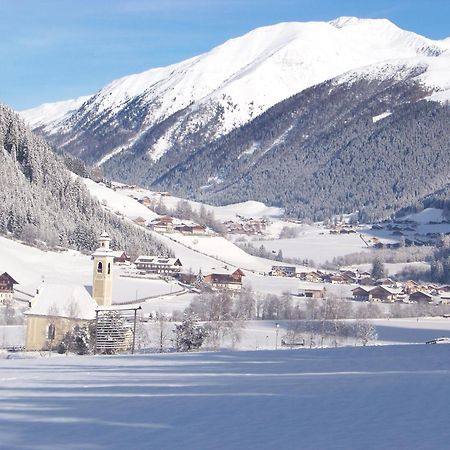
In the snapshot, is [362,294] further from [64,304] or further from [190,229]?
[64,304]

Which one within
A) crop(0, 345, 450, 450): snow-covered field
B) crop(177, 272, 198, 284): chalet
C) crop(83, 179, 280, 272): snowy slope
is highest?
crop(83, 179, 280, 272): snowy slope

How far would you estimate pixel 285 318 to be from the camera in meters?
78.9

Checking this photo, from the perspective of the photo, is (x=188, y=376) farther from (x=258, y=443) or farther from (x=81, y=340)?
(x=81, y=340)

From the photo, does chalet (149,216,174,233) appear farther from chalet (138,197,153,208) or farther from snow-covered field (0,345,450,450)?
snow-covered field (0,345,450,450)

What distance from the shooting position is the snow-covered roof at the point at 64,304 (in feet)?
171

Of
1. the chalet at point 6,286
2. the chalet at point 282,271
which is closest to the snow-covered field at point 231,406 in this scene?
the chalet at point 6,286

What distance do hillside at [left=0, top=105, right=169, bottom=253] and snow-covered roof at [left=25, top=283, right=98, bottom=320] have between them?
193ft

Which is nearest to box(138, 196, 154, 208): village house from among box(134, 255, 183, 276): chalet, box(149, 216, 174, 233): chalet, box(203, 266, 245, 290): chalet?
box(149, 216, 174, 233): chalet

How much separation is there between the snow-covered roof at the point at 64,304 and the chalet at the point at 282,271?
240 ft

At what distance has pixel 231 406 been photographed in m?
18.4

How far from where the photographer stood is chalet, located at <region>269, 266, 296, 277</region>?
414ft

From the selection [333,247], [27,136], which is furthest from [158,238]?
[333,247]

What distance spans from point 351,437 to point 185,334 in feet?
91.3

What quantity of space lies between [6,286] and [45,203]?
43.2 meters
